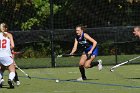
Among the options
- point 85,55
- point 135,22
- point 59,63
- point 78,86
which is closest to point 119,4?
point 135,22

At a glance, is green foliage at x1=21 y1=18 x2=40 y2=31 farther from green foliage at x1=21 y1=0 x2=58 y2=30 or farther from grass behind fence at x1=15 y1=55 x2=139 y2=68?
grass behind fence at x1=15 y1=55 x2=139 y2=68

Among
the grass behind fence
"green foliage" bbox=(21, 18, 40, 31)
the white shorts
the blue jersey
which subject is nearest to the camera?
the white shorts

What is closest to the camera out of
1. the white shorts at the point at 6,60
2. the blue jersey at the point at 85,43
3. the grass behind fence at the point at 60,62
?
the white shorts at the point at 6,60

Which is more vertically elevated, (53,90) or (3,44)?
(3,44)

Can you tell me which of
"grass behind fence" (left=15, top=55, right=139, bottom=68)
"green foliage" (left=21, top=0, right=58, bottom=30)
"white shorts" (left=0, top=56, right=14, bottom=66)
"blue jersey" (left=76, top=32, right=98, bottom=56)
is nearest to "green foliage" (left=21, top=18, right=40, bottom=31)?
"green foliage" (left=21, top=0, right=58, bottom=30)

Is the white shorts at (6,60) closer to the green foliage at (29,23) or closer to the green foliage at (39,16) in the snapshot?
the green foliage at (29,23)

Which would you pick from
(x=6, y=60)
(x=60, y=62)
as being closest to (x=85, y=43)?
(x=6, y=60)

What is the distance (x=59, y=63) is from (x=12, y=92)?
12.9m

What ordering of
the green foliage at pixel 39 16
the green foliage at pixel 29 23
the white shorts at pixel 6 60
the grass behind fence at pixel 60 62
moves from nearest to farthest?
the white shorts at pixel 6 60 < the grass behind fence at pixel 60 62 < the green foliage at pixel 29 23 < the green foliage at pixel 39 16

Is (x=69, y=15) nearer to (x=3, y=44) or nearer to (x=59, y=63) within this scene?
(x=59, y=63)

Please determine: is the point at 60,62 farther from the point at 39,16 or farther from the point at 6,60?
the point at 6,60

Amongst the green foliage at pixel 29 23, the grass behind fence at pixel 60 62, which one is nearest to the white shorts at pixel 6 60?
the grass behind fence at pixel 60 62

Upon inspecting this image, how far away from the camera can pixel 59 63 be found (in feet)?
86.5

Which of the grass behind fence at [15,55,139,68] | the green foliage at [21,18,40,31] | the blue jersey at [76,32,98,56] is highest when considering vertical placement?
the blue jersey at [76,32,98,56]
